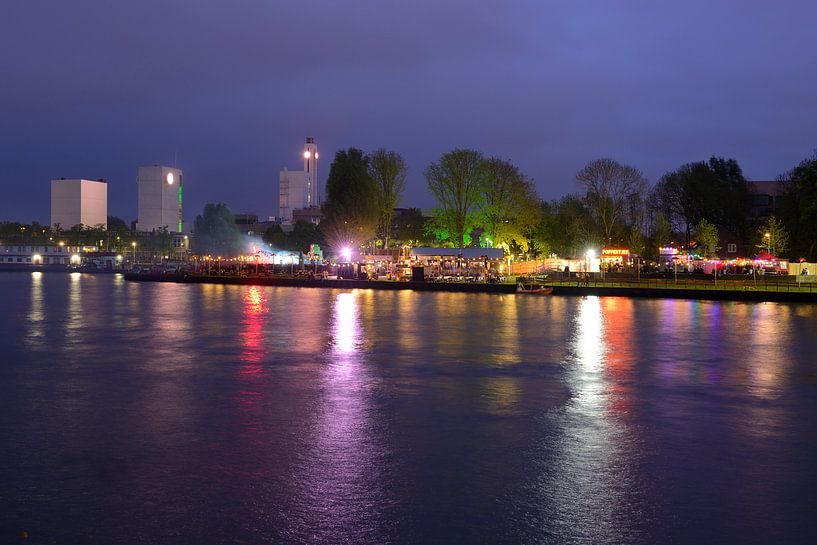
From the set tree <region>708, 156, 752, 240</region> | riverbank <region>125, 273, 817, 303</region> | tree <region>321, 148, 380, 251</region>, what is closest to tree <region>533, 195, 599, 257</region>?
tree <region>708, 156, 752, 240</region>

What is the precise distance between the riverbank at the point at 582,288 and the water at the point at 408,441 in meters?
27.4

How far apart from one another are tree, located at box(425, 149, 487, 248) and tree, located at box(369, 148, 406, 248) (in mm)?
5979

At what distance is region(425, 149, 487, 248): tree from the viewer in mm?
81250

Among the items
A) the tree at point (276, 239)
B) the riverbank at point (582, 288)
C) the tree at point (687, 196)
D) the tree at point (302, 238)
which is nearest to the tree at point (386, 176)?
the riverbank at point (582, 288)

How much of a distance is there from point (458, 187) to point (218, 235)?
77.6 meters

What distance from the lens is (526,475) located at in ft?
31.0

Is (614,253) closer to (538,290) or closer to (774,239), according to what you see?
(774,239)

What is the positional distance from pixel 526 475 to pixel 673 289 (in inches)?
1847

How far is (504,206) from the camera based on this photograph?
82125 millimetres

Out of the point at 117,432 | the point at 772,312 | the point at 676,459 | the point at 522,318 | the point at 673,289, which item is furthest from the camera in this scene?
the point at 673,289

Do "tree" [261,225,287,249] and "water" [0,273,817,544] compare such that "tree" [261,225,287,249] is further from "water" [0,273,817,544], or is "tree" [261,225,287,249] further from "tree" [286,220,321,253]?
"water" [0,273,817,544]

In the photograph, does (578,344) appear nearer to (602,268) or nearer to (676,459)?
(676,459)

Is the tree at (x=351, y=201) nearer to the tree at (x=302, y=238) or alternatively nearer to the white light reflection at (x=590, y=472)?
the tree at (x=302, y=238)

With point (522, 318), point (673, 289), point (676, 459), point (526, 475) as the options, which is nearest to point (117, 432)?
point (526, 475)
